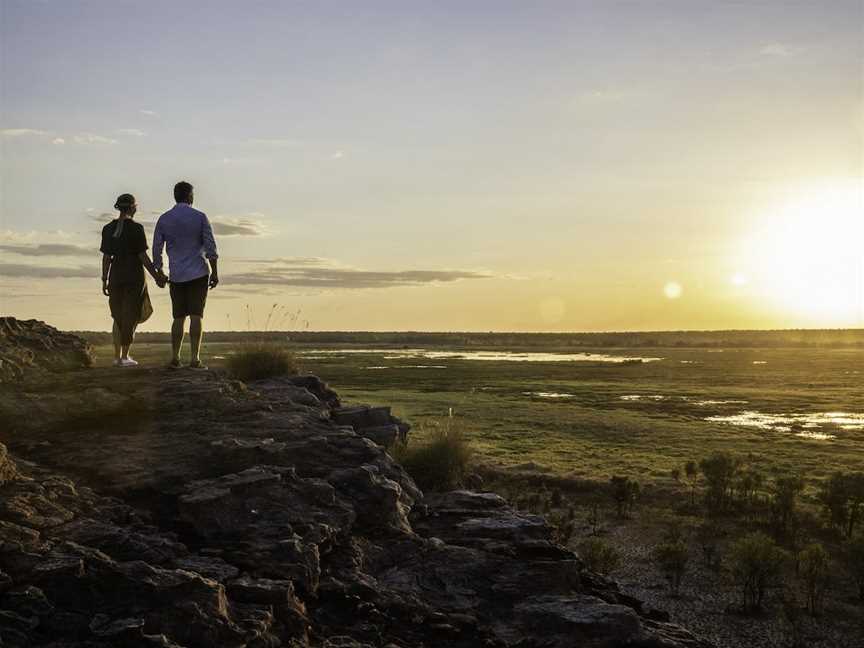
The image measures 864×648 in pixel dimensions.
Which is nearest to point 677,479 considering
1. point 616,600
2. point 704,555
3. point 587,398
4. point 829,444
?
point 704,555

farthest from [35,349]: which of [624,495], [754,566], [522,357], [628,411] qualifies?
[522,357]

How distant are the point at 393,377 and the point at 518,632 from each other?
56.0 metres

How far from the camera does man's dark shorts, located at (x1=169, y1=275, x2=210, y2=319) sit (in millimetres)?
11469

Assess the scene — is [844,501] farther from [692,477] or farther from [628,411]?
[628,411]

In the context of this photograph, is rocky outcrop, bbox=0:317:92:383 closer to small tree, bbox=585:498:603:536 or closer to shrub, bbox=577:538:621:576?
shrub, bbox=577:538:621:576

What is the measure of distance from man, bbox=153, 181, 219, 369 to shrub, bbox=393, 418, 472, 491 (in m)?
6.03

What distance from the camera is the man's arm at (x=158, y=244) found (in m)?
11.2

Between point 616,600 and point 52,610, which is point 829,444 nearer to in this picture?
point 616,600

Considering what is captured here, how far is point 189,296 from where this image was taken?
1156 centimetres

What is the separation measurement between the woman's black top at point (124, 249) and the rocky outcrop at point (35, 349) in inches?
64.0

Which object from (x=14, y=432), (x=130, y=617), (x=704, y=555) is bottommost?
(x=704, y=555)

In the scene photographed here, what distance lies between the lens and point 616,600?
9180 mm

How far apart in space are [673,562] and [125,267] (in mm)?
12414

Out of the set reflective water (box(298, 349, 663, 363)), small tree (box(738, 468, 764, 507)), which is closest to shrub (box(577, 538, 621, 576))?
small tree (box(738, 468, 764, 507))
